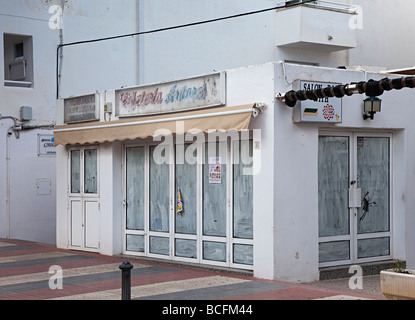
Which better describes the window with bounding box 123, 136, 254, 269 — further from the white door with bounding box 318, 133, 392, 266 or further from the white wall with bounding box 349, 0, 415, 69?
the white wall with bounding box 349, 0, 415, 69

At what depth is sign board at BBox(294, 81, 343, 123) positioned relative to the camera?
37.0 ft

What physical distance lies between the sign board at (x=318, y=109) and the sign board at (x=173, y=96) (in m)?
1.44

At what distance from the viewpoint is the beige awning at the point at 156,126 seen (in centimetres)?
1120

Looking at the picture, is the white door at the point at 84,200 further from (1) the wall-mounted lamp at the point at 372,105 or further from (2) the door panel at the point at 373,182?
(1) the wall-mounted lamp at the point at 372,105

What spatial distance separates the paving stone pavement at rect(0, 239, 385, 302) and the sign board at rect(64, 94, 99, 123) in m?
3.17

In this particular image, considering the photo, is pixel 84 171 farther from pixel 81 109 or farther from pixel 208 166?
pixel 208 166

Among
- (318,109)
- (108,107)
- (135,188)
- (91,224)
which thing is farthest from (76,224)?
(318,109)

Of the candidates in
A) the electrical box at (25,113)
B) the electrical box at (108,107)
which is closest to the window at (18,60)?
the electrical box at (25,113)

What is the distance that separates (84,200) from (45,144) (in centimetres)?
478

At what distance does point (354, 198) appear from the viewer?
1241 centimetres

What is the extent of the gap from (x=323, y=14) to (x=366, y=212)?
11.3 m

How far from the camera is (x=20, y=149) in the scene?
1923 cm
